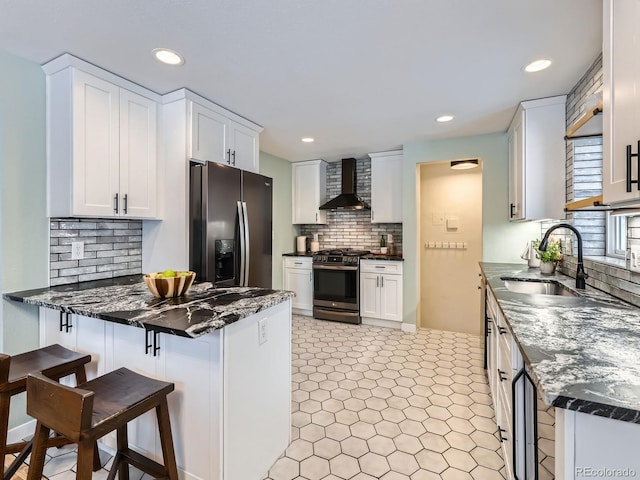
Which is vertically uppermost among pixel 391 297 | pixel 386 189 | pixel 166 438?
pixel 386 189

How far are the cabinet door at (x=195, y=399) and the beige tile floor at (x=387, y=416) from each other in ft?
1.22

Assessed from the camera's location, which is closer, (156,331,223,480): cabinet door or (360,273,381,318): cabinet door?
(156,331,223,480): cabinet door

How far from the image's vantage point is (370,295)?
423 centimetres

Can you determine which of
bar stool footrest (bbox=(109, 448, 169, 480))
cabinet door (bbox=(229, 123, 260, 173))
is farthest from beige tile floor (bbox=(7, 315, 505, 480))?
cabinet door (bbox=(229, 123, 260, 173))

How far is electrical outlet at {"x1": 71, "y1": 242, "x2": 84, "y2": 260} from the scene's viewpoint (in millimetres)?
2264

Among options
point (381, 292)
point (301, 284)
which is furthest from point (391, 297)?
point (301, 284)

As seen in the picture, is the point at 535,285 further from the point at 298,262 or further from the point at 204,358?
the point at 298,262

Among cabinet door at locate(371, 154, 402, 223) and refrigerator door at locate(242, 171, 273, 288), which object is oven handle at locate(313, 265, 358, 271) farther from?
refrigerator door at locate(242, 171, 273, 288)

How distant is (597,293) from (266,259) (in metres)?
2.54

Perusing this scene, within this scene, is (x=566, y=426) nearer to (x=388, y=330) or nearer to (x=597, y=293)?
(x=597, y=293)

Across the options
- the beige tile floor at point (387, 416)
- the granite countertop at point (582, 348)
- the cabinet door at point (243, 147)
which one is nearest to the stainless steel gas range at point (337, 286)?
the beige tile floor at point (387, 416)

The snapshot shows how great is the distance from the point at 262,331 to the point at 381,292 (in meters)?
2.75

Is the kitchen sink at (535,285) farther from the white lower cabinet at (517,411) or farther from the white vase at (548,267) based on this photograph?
the white lower cabinet at (517,411)

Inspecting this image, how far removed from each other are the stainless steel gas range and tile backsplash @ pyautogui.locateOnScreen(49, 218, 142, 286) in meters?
2.38
